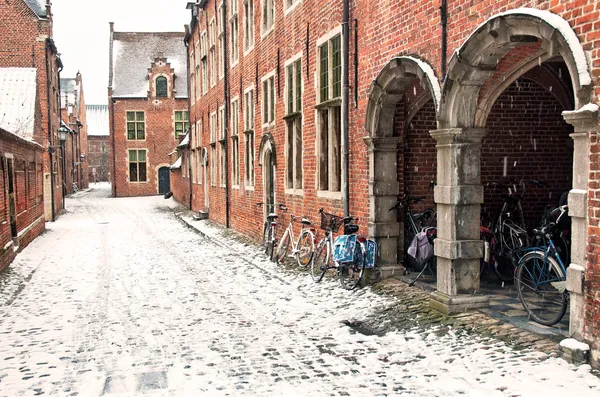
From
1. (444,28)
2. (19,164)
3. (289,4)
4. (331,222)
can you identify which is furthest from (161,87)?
(444,28)

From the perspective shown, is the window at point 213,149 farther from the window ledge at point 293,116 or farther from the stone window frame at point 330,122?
the stone window frame at point 330,122

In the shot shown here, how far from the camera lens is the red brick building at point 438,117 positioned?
4.86 meters

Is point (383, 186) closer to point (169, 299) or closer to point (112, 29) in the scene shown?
point (169, 299)

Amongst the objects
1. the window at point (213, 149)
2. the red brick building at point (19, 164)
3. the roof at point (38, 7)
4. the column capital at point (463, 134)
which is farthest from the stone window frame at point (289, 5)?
the roof at point (38, 7)

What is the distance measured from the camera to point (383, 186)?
341 inches

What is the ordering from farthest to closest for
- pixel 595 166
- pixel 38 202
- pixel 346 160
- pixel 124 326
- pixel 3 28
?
1. pixel 3 28
2. pixel 38 202
3. pixel 346 160
4. pixel 124 326
5. pixel 595 166

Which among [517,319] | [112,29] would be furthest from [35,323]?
[112,29]

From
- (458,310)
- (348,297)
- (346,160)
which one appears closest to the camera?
(458,310)

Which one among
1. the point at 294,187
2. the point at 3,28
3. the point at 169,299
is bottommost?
the point at 169,299

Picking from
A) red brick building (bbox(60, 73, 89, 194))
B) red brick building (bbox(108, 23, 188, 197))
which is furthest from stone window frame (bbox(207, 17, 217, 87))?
red brick building (bbox(60, 73, 89, 194))

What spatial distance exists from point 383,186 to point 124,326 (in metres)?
4.12

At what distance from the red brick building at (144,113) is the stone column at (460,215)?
135 feet

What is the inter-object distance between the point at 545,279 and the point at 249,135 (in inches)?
469

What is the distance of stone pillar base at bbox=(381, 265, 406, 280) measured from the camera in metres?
8.77
